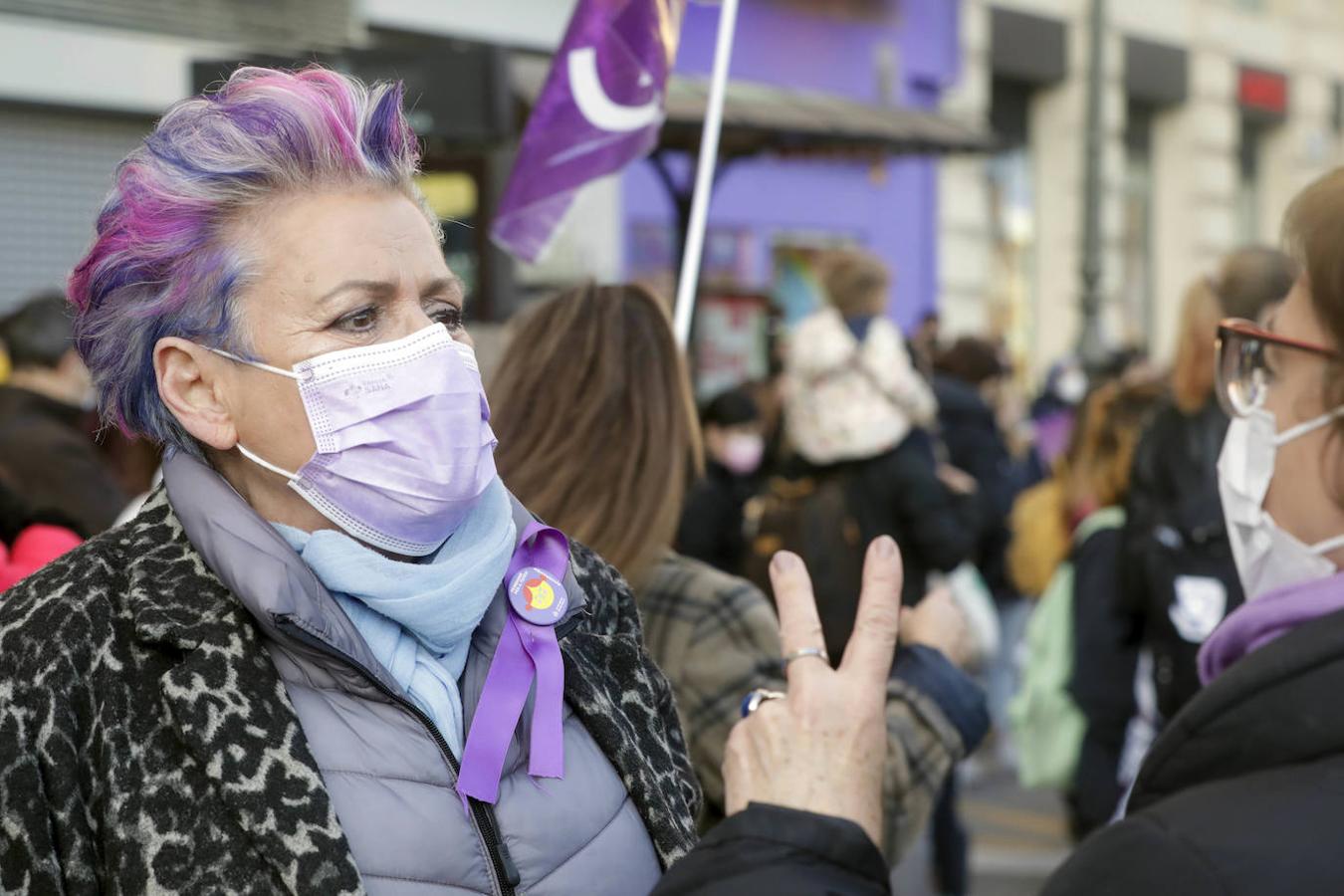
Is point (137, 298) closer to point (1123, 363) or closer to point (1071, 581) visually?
point (1071, 581)

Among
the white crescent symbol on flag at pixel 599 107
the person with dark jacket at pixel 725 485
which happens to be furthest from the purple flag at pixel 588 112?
the person with dark jacket at pixel 725 485

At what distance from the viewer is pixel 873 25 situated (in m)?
15.9

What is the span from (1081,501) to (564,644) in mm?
3933

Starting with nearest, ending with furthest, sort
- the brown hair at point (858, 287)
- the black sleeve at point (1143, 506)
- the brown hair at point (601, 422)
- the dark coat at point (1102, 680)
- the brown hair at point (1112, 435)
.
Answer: the brown hair at point (601, 422) < the black sleeve at point (1143, 506) < the dark coat at point (1102, 680) < the brown hair at point (1112, 435) < the brown hair at point (858, 287)

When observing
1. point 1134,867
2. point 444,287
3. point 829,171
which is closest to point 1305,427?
point 1134,867

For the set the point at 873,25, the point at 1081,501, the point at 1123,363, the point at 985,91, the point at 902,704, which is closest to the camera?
the point at 902,704

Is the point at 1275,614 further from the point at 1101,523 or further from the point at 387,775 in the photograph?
the point at 1101,523

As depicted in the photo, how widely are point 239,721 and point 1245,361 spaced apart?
1397 mm

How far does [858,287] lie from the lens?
598 centimetres

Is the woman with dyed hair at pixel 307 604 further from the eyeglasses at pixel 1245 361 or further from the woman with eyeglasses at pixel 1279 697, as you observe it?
the eyeglasses at pixel 1245 361

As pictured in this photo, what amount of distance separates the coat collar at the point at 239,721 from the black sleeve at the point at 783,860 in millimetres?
407

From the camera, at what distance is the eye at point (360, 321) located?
2045 millimetres

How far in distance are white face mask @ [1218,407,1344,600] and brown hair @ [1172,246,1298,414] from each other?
1.93m

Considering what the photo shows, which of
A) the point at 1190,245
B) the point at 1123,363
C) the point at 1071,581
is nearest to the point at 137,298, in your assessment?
the point at 1071,581
